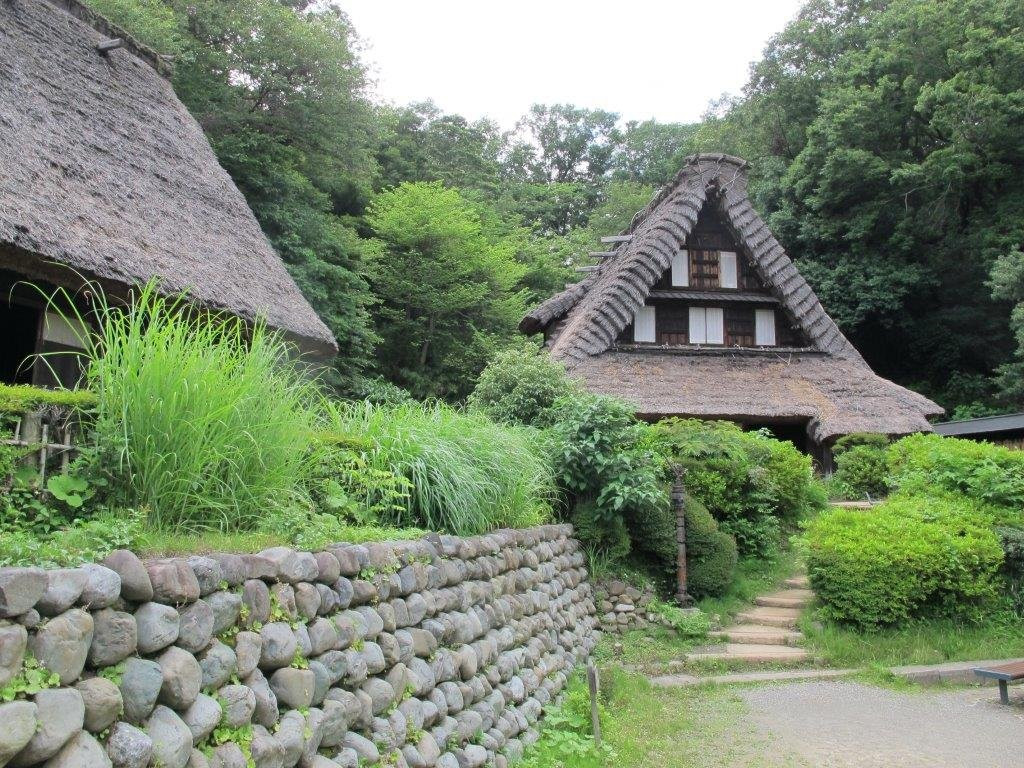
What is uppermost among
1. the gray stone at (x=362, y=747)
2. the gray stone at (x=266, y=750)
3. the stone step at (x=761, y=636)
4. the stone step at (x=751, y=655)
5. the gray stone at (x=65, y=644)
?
the gray stone at (x=65, y=644)

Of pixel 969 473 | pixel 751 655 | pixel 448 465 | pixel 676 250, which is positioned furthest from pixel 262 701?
pixel 676 250

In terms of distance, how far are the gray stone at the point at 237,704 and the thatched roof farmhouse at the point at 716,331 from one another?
12588mm

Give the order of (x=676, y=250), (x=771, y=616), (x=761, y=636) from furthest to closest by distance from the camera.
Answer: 1. (x=676, y=250)
2. (x=771, y=616)
3. (x=761, y=636)

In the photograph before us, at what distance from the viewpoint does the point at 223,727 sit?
2.59 m

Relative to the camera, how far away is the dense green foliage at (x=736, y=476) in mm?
9594

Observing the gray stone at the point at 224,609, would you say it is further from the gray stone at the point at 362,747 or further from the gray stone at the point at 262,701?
the gray stone at the point at 362,747

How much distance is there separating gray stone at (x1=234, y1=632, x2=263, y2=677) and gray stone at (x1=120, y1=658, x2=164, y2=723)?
0.44 meters

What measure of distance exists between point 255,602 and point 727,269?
16468 mm

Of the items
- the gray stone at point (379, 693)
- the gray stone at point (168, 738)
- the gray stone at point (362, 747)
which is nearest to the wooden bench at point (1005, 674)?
the gray stone at point (379, 693)

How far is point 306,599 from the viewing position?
10.6ft

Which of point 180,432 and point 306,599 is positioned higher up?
point 180,432

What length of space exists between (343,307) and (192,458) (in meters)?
14.0

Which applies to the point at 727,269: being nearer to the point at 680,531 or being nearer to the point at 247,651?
the point at 680,531

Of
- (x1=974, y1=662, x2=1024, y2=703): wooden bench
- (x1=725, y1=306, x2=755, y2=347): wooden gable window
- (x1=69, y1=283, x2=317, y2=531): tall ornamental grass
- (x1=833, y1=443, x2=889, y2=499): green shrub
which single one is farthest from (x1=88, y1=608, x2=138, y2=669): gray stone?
(x1=725, y1=306, x2=755, y2=347): wooden gable window
